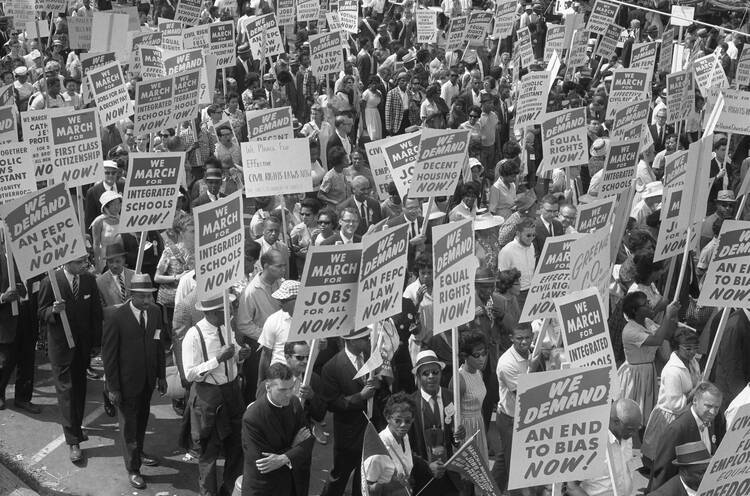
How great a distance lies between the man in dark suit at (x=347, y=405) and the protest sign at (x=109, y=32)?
1169 centimetres

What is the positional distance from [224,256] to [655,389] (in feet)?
13.7

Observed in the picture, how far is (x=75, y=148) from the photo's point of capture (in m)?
13.6

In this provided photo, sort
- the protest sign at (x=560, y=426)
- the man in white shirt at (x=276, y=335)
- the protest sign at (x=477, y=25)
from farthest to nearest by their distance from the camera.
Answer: the protest sign at (x=477, y=25), the man in white shirt at (x=276, y=335), the protest sign at (x=560, y=426)

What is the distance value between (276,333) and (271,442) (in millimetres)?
1748

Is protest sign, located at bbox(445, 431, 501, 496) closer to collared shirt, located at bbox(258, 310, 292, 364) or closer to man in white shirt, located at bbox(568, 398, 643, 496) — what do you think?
man in white shirt, located at bbox(568, 398, 643, 496)

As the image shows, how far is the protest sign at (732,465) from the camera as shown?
25.1ft

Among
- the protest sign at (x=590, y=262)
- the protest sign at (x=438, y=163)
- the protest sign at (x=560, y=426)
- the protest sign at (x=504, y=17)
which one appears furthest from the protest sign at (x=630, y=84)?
the protest sign at (x=560, y=426)

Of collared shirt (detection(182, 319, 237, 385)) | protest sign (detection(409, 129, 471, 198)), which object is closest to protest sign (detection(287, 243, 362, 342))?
collared shirt (detection(182, 319, 237, 385))

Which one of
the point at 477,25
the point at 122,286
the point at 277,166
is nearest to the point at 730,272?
the point at 277,166

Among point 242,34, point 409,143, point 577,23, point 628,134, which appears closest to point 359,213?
point 409,143

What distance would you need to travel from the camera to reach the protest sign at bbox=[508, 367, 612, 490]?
749 centimetres

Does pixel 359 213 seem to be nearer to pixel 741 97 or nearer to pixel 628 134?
pixel 628 134

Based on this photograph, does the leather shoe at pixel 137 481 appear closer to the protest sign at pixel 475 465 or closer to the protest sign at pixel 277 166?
the protest sign at pixel 475 465

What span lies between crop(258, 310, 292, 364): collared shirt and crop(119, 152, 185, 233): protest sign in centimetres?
208
